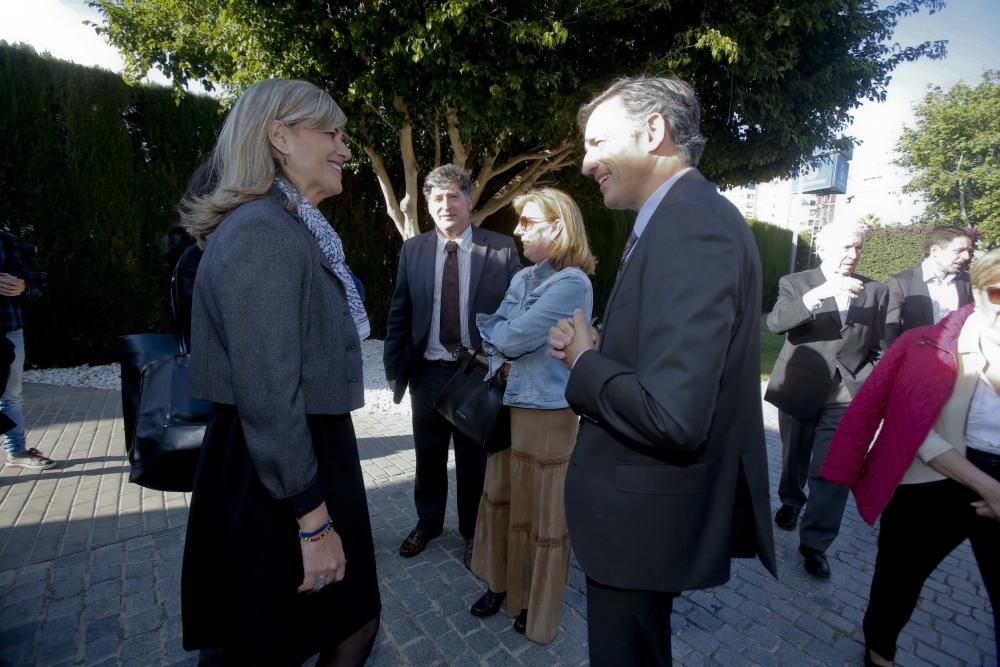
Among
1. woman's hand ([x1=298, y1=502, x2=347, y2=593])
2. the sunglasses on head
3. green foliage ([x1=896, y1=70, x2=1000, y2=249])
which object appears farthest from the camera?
green foliage ([x1=896, y1=70, x2=1000, y2=249])

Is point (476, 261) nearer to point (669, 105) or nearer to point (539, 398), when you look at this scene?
point (539, 398)

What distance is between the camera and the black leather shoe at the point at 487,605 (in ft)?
8.66

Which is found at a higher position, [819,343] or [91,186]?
[91,186]

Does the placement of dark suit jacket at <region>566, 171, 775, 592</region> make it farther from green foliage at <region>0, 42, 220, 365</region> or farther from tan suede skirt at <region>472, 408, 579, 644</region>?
green foliage at <region>0, 42, 220, 365</region>

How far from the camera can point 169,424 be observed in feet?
5.26

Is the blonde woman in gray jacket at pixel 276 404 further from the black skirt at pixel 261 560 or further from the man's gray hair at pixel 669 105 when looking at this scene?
the man's gray hair at pixel 669 105

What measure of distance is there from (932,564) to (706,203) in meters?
2.11

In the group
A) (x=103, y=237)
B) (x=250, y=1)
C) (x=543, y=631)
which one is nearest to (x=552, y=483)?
(x=543, y=631)

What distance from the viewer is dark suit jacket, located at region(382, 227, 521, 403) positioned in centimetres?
315

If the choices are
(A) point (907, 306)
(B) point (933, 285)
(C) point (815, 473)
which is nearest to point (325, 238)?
(C) point (815, 473)

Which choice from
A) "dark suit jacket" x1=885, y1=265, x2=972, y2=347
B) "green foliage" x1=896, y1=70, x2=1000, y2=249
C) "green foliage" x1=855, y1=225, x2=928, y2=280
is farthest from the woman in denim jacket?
"green foliage" x1=896, y1=70, x2=1000, y2=249

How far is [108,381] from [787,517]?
27.9 feet

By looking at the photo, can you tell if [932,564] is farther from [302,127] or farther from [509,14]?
[509,14]

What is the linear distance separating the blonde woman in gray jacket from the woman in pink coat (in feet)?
7.11
